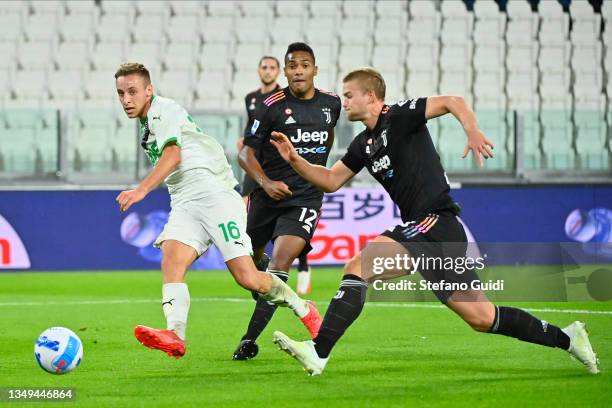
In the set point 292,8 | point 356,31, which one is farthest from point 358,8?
point 292,8

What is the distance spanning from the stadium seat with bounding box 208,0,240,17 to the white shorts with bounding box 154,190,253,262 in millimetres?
→ 15870

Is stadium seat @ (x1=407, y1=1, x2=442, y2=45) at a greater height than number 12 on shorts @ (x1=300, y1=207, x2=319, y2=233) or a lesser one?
greater

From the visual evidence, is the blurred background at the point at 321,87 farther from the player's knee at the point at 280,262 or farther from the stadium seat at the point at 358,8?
the player's knee at the point at 280,262

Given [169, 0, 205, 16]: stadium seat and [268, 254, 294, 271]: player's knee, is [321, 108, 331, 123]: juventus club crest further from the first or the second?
[169, 0, 205, 16]: stadium seat

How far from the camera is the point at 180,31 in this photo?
2266cm

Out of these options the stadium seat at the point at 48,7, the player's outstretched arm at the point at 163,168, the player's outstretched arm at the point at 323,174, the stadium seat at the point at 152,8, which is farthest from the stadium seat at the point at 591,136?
the player's outstretched arm at the point at 163,168

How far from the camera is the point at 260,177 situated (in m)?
8.49

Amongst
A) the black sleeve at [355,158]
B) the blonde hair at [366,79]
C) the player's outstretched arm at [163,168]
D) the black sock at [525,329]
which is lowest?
the black sock at [525,329]

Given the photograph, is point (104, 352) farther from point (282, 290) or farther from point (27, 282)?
point (27, 282)

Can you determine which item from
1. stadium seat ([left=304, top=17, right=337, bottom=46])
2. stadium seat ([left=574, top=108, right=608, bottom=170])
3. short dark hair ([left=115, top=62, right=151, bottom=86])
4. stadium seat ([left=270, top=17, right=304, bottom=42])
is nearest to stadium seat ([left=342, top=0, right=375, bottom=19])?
stadium seat ([left=304, top=17, right=337, bottom=46])

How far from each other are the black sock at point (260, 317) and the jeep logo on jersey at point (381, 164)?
146 cm

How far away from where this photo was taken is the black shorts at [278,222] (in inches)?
328

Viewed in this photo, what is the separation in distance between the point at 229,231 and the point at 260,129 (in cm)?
144

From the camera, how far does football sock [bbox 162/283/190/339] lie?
708 cm
